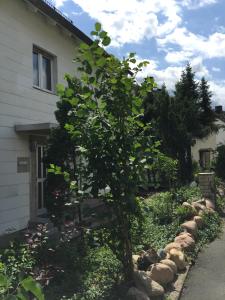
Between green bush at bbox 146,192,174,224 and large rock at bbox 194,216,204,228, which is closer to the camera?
large rock at bbox 194,216,204,228

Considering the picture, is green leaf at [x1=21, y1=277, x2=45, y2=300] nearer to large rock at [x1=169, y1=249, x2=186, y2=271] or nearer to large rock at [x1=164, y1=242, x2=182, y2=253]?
large rock at [x1=169, y1=249, x2=186, y2=271]

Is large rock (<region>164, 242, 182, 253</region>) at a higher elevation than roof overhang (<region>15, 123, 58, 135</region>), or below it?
below

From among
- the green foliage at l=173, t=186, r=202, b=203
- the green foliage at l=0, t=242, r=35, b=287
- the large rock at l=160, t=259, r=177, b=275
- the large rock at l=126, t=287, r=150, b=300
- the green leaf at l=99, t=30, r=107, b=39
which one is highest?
the green leaf at l=99, t=30, r=107, b=39

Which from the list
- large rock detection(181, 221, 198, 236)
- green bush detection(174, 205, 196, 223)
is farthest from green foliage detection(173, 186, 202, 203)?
large rock detection(181, 221, 198, 236)

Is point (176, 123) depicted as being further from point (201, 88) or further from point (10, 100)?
point (201, 88)

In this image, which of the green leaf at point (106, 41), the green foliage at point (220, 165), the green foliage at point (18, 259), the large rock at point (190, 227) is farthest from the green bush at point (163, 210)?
the green foliage at point (220, 165)

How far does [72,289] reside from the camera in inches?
242

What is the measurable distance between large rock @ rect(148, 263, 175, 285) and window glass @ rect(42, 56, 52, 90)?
7.43 metres

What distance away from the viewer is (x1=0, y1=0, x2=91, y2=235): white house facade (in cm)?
1069

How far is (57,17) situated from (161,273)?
7797 millimetres

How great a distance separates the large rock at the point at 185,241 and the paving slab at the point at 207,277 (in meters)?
0.27

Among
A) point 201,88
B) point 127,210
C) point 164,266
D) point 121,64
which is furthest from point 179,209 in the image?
point 201,88

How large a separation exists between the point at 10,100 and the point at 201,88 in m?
25.9

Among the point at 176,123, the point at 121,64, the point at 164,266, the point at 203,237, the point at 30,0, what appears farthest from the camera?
the point at 176,123
